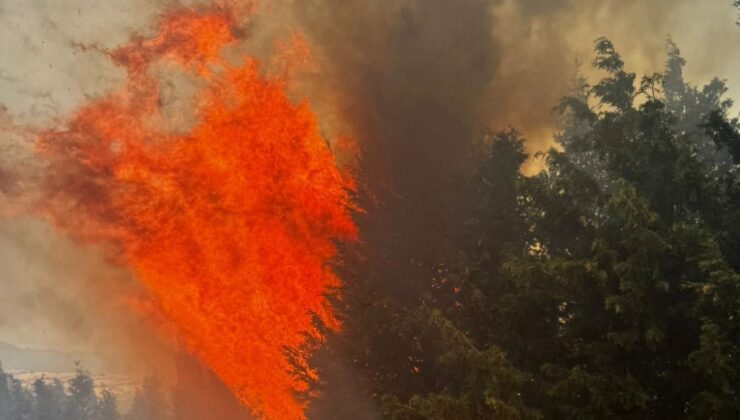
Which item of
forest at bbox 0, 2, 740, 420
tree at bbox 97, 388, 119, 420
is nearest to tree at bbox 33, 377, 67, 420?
tree at bbox 97, 388, 119, 420

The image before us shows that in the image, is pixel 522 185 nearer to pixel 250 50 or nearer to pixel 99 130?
pixel 250 50

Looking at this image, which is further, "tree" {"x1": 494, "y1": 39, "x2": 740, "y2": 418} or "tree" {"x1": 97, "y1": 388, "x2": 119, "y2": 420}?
"tree" {"x1": 97, "y1": 388, "x2": 119, "y2": 420}

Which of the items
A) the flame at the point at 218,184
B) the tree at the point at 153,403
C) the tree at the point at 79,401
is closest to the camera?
the flame at the point at 218,184

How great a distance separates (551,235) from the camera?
12.7m

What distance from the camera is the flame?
19078 millimetres

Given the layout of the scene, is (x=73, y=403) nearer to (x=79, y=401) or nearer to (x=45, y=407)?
(x=79, y=401)

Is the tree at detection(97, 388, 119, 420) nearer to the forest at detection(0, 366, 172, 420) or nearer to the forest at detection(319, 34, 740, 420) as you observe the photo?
the forest at detection(0, 366, 172, 420)

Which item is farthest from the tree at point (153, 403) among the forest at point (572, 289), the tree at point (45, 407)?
the forest at point (572, 289)

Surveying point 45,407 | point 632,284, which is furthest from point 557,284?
point 45,407

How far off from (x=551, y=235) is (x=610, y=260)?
110 inches

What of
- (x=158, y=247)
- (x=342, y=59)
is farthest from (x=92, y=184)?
(x=342, y=59)

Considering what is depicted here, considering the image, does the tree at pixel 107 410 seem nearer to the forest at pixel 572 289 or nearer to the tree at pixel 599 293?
the forest at pixel 572 289

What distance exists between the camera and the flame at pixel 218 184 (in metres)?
19.1

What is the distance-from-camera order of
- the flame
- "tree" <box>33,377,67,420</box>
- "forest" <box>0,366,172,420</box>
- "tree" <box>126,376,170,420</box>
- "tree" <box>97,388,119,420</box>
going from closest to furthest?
the flame
"tree" <box>33,377,67,420</box>
"forest" <box>0,366,172,420</box>
"tree" <box>97,388,119,420</box>
"tree" <box>126,376,170,420</box>
